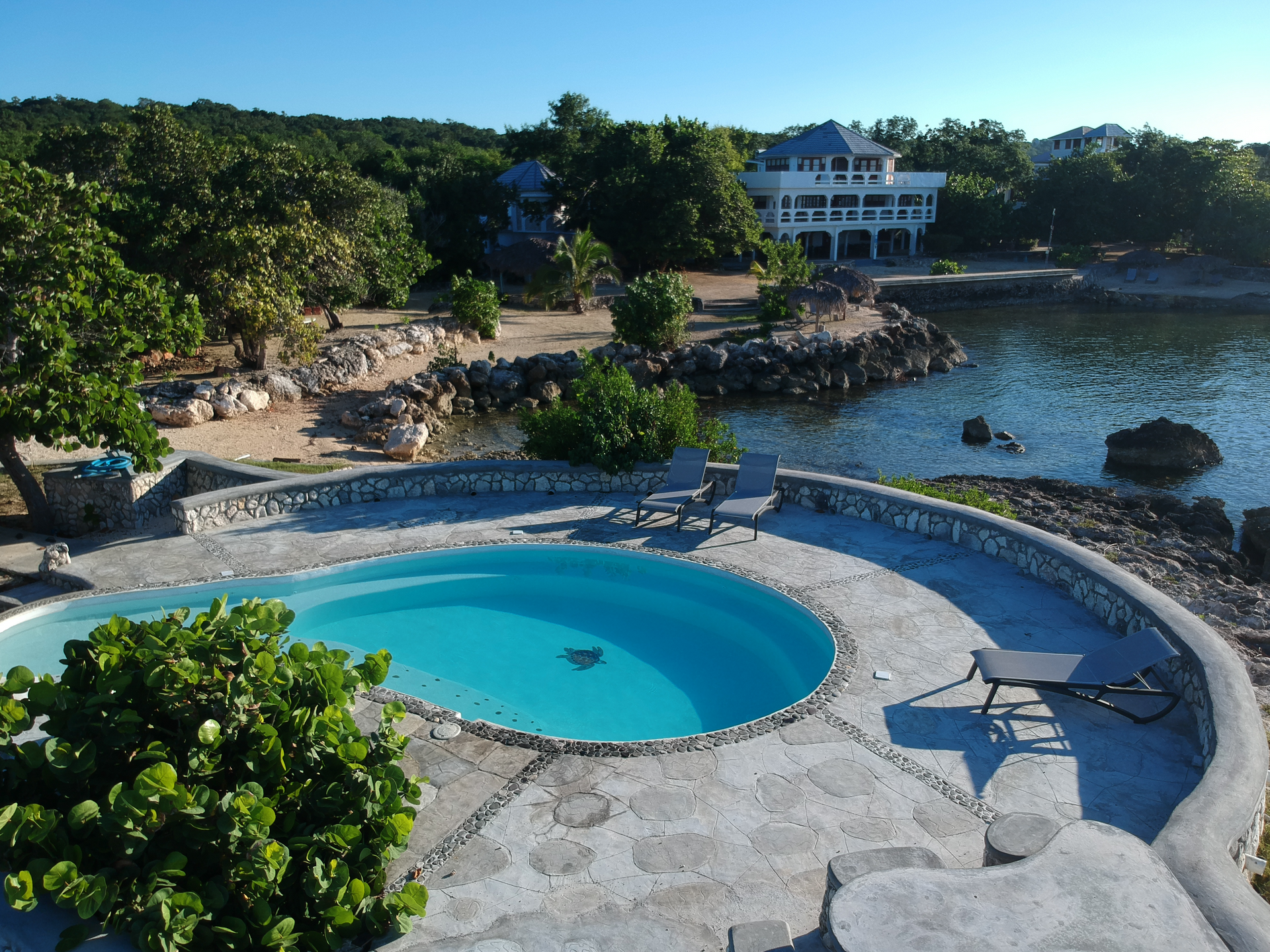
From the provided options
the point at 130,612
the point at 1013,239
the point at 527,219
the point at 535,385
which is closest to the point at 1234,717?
the point at 130,612

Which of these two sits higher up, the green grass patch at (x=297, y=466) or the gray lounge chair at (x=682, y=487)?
the gray lounge chair at (x=682, y=487)

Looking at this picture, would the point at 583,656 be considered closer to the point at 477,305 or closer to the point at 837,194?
the point at 477,305

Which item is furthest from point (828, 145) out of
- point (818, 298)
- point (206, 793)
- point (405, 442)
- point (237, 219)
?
point (206, 793)

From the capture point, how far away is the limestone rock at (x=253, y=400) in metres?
20.4

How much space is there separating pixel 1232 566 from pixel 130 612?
15008 millimetres

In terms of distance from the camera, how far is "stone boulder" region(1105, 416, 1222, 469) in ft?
65.7

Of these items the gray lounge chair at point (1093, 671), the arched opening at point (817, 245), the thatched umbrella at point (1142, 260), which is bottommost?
the gray lounge chair at point (1093, 671)

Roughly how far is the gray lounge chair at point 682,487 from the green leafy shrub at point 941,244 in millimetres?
47466

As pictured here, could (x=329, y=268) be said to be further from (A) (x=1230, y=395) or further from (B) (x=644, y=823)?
(A) (x=1230, y=395)

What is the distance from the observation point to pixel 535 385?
25.3 m

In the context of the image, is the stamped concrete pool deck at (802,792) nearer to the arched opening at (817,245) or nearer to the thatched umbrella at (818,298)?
the thatched umbrella at (818,298)

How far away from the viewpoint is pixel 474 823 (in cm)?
592

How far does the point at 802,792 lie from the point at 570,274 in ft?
97.4

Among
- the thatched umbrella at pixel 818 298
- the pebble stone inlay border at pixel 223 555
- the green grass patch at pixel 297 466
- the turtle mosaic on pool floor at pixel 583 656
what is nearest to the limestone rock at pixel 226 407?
the green grass patch at pixel 297 466
